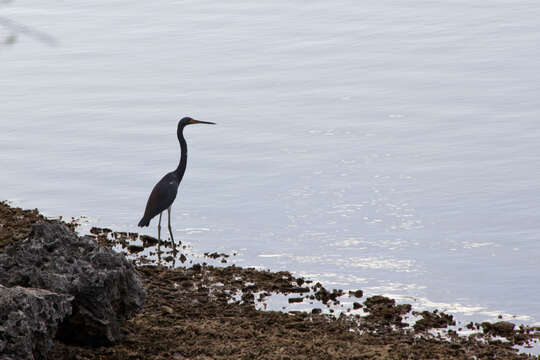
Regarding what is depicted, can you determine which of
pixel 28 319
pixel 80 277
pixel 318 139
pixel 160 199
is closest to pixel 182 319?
Answer: pixel 80 277

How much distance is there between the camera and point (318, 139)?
747 inches

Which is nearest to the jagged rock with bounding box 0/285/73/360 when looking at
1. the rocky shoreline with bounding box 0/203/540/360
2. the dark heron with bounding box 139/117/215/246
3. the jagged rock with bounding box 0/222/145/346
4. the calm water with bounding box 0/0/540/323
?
the rocky shoreline with bounding box 0/203/540/360

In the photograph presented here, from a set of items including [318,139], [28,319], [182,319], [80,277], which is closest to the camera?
[28,319]

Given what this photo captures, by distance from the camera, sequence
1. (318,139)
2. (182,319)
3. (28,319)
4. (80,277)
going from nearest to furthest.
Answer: (28,319) → (80,277) → (182,319) → (318,139)

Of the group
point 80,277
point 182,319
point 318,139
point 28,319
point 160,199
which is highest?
point 318,139

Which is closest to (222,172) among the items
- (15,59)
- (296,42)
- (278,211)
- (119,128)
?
(278,211)

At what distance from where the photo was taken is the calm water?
1384 cm

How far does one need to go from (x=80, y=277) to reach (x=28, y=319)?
98 centimetres

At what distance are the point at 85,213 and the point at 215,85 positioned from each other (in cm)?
830

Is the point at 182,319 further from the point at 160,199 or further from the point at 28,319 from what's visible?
the point at 160,199

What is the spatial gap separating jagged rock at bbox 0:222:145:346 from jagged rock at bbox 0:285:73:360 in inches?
18.9

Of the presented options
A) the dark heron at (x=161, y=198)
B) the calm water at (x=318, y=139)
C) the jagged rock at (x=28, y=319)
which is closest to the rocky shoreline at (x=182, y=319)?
the jagged rock at (x=28, y=319)

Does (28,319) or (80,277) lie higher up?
(80,277)

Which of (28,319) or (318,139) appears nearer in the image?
(28,319)
